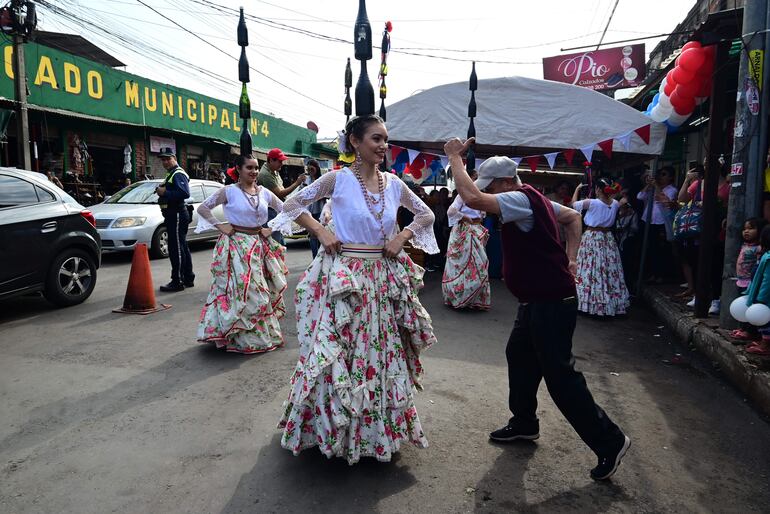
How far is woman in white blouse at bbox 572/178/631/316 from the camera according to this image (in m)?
6.96

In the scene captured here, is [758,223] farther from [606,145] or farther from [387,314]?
[387,314]

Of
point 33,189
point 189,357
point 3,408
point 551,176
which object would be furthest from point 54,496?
point 551,176

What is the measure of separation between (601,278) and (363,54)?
483cm

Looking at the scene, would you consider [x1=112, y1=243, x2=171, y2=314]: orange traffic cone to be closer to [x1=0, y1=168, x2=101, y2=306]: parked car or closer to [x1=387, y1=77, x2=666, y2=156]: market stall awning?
[x1=0, y1=168, x2=101, y2=306]: parked car

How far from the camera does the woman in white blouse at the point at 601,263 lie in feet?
22.8

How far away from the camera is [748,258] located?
516 centimetres

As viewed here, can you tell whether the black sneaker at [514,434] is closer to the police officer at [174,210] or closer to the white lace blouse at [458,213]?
the white lace blouse at [458,213]

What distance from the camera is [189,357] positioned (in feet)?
16.0

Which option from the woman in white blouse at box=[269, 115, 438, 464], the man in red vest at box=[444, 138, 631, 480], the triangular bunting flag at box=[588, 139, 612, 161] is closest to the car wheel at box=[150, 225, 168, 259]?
the triangular bunting flag at box=[588, 139, 612, 161]

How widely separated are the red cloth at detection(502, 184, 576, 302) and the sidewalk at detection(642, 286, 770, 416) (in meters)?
2.20

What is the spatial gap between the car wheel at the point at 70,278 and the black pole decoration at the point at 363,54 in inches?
194

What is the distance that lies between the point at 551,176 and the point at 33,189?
15.5m

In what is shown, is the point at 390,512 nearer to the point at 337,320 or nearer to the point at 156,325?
the point at 337,320

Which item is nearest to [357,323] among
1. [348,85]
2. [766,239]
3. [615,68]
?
[766,239]
